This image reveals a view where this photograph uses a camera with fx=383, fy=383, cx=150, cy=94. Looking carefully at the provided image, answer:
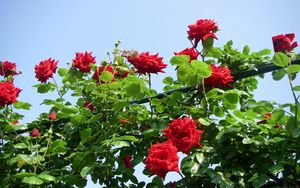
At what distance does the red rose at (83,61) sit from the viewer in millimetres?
2865

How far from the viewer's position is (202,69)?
2.01 meters

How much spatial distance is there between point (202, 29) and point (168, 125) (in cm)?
66

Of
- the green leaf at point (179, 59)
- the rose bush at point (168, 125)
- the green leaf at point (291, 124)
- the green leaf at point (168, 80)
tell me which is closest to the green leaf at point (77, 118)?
the rose bush at point (168, 125)

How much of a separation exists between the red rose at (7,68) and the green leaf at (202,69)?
207 centimetres

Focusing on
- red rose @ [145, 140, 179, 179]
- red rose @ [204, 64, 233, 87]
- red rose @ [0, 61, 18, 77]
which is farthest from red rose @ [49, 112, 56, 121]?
red rose @ [145, 140, 179, 179]

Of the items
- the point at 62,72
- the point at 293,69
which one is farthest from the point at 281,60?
the point at 62,72

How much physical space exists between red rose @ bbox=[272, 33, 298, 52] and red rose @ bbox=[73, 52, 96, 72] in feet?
4.37

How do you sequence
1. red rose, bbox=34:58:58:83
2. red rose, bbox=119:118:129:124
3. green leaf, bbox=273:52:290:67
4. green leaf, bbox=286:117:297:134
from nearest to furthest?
green leaf, bbox=286:117:297:134
green leaf, bbox=273:52:290:67
red rose, bbox=119:118:129:124
red rose, bbox=34:58:58:83

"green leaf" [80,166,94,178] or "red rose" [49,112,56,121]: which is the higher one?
"red rose" [49,112,56,121]

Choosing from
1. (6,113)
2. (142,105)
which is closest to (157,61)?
(142,105)

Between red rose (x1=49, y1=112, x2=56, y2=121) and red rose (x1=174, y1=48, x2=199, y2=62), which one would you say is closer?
red rose (x1=174, y1=48, x2=199, y2=62)

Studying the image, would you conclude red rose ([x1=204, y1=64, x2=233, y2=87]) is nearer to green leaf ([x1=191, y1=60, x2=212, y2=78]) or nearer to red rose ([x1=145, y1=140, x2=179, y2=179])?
green leaf ([x1=191, y1=60, x2=212, y2=78])

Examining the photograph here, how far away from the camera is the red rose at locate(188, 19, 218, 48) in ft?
7.56

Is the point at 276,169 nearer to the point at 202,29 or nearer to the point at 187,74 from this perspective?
the point at 187,74
